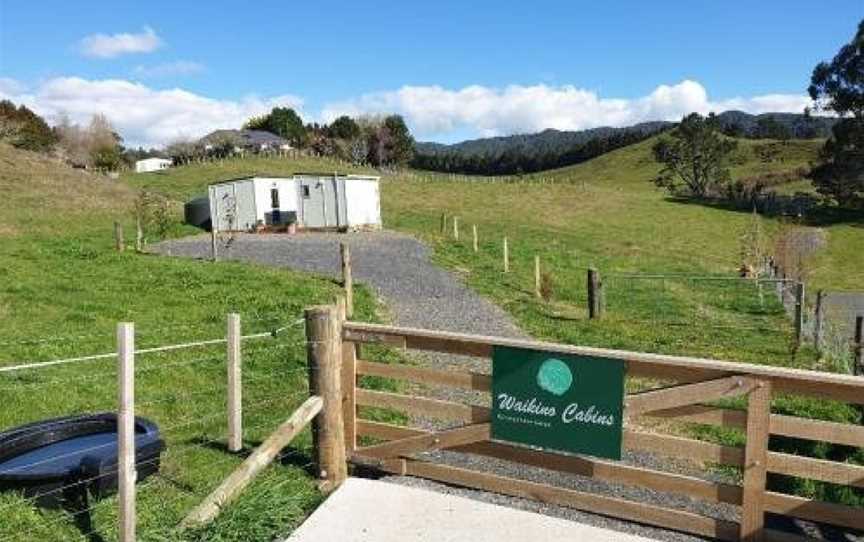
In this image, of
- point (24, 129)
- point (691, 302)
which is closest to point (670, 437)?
point (691, 302)

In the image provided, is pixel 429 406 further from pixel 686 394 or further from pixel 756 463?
pixel 756 463

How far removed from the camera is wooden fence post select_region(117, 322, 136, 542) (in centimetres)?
598

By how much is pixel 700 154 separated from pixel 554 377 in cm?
9073

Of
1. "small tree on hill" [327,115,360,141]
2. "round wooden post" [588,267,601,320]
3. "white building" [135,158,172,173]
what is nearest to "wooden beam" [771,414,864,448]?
"round wooden post" [588,267,601,320]

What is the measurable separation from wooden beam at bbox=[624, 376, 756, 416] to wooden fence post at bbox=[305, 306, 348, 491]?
2.93 m

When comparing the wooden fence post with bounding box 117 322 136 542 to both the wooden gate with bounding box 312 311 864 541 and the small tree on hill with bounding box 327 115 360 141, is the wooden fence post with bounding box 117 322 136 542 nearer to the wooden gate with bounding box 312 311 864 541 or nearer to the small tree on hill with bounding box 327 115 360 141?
the wooden gate with bounding box 312 311 864 541

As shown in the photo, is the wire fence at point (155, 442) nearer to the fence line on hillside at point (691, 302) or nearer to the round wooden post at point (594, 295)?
the round wooden post at point (594, 295)

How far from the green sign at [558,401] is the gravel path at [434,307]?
840 millimetres

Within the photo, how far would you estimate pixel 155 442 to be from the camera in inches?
300

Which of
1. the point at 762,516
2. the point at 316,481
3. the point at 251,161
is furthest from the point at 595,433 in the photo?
the point at 251,161

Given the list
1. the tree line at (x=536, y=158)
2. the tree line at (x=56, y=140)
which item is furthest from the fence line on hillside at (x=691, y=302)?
the tree line at (x=536, y=158)

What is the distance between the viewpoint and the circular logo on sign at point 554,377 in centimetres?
673

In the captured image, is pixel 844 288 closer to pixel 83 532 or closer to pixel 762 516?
pixel 762 516

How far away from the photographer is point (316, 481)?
7.86m
